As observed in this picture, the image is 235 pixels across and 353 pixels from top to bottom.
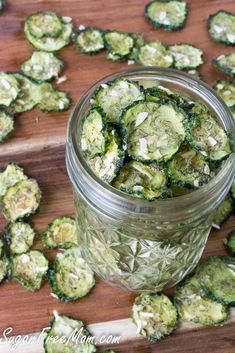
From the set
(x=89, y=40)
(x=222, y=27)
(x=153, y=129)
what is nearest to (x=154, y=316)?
(x=153, y=129)

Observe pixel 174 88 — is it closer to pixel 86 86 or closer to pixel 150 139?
pixel 150 139

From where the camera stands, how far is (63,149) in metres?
1.96

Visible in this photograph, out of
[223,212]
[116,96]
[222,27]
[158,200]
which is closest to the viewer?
[158,200]

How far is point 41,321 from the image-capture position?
1690mm

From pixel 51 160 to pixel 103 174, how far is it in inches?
21.6

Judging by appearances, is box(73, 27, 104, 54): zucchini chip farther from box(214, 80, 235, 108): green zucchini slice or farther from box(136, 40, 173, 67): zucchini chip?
box(214, 80, 235, 108): green zucchini slice

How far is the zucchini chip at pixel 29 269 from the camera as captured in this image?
5.69ft

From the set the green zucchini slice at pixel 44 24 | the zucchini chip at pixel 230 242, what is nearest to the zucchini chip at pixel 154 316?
the zucchini chip at pixel 230 242

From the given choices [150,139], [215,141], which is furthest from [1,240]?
[215,141]

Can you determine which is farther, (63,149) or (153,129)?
(63,149)

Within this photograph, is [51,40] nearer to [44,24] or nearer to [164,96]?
[44,24]

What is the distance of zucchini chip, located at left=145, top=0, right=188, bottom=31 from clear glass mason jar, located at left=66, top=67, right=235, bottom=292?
65 centimetres

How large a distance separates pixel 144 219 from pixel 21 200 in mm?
589

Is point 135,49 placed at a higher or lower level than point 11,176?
higher
